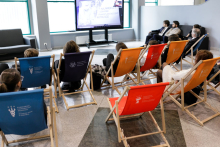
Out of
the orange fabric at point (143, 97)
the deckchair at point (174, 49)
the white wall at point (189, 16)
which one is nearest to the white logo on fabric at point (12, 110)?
the orange fabric at point (143, 97)

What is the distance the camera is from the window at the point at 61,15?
8.30 metres

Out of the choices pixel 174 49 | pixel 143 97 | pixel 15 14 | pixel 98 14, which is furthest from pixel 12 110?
pixel 98 14

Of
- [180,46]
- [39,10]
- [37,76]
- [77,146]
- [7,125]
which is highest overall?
[39,10]

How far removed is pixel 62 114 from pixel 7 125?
1151 millimetres

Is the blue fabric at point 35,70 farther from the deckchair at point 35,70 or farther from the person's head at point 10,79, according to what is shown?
the person's head at point 10,79

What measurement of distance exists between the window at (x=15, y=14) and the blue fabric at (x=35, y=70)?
5445 millimetres

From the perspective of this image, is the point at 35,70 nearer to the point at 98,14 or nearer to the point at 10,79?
the point at 10,79

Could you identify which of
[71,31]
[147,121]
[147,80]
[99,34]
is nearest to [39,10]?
[71,31]

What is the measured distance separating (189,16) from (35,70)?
251 inches

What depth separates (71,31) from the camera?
860 centimetres

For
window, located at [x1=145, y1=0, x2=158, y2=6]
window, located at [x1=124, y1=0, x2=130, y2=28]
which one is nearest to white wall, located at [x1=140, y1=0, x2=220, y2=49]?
window, located at [x1=124, y1=0, x2=130, y2=28]

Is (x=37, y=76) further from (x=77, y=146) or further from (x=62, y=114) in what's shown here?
(x=77, y=146)

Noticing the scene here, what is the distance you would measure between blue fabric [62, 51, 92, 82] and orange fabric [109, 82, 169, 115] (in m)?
1.26

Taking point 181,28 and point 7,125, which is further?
point 181,28
